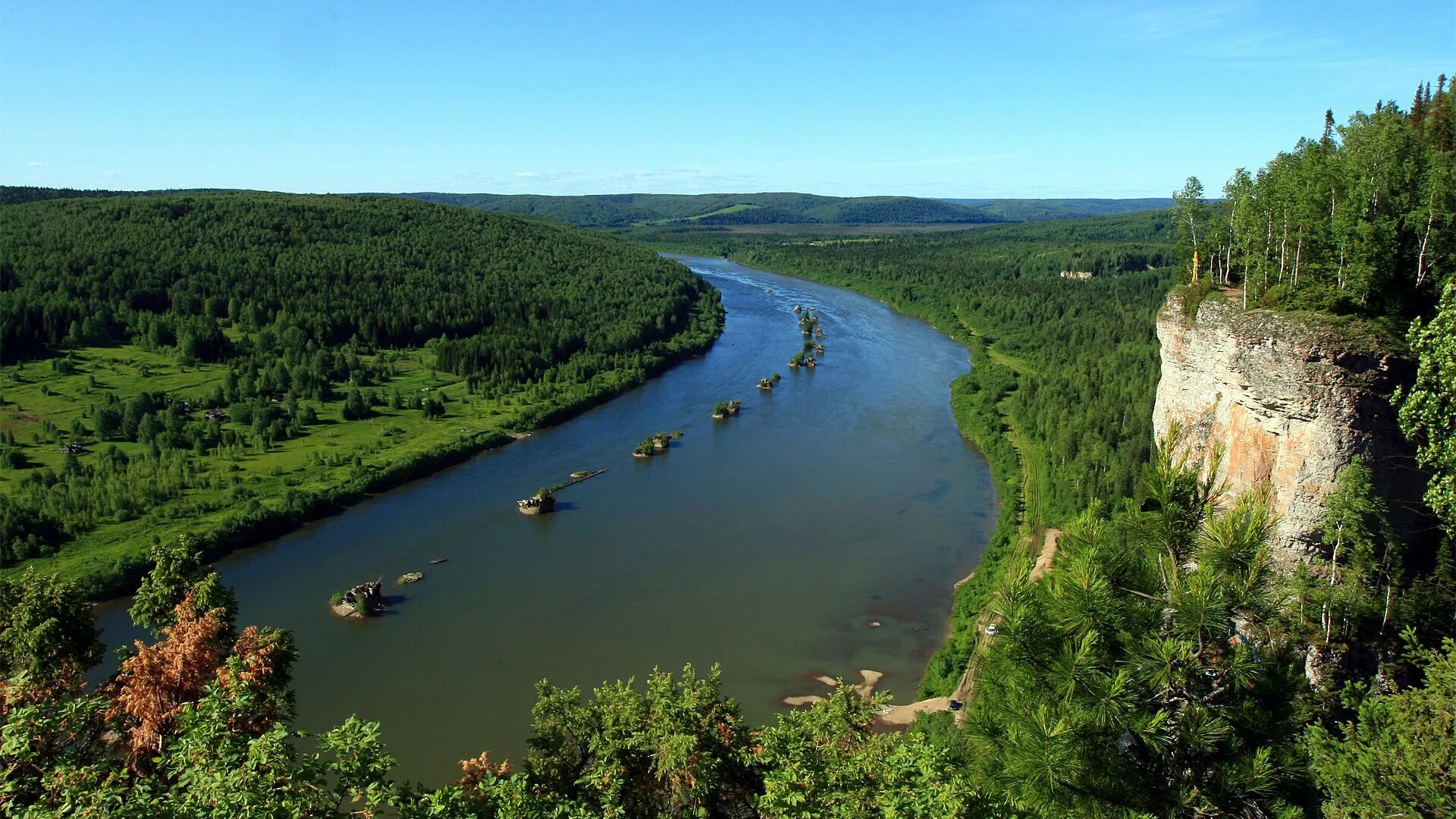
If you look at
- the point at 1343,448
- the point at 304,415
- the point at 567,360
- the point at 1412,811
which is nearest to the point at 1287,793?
the point at 1412,811

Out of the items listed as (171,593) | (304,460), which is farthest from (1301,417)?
(304,460)

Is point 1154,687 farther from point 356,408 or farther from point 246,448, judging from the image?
point 356,408

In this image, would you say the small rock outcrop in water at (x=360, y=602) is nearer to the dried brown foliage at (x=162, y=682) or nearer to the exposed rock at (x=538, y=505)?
the exposed rock at (x=538, y=505)

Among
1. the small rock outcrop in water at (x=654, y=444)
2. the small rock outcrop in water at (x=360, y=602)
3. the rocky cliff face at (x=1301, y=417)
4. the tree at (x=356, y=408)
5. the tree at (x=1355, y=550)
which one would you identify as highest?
the rocky cliff face at (x=1301, y=417)

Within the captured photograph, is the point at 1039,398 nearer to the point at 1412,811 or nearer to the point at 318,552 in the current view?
the point at 318,552

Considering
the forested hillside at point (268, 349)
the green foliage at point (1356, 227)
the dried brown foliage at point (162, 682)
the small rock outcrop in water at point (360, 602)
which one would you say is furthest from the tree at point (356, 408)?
the green foliage at point (1356, 227)

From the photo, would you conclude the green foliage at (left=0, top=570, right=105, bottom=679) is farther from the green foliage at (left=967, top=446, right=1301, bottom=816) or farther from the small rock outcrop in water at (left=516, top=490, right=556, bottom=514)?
the small rock outcrop in water at (left=516, top=490, right=556, bottom=514)

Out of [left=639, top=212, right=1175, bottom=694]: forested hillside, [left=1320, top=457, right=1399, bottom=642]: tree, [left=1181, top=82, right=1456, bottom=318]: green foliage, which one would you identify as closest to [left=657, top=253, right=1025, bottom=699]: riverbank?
[left=639, top=212, right=1175, bottom=694]: forested hillside
